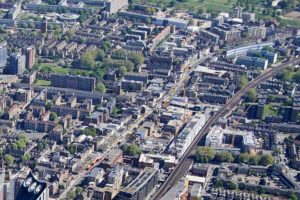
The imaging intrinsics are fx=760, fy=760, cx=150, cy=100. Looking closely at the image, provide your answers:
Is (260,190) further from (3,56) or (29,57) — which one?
(3,56)

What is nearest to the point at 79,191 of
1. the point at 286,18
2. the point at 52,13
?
the point at 52,13

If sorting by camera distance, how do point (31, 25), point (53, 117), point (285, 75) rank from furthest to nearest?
point (31, 25) < point (285, 75) < point (53, 117)

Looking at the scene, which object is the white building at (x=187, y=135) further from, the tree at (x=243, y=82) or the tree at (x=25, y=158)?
the tree at (x=25, y=158)

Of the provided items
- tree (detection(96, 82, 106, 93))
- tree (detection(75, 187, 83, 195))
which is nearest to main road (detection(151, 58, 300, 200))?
tree (detection(75, 187, 83, 195))

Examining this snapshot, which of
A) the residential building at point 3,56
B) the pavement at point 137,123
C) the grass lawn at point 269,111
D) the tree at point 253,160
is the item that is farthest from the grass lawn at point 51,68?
the tree at point 253,160

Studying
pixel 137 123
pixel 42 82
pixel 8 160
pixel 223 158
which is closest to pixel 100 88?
pixel 42 82

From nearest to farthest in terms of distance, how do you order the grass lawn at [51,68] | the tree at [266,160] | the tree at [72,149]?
the tree at [72,149]
the tree at [266,160]
the grass lawn at [51,68]
